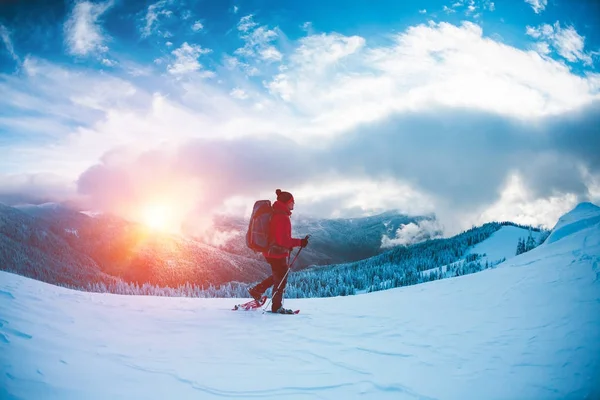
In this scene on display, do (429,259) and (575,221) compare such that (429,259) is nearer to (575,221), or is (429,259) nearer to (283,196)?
(575,221)

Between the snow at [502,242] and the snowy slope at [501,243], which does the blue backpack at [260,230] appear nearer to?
the snowy slope at [501,243]

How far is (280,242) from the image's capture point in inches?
330

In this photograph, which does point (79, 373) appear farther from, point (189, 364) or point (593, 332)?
point (593, 332)

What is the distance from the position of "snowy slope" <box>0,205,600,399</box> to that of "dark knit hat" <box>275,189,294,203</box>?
3.18 meters

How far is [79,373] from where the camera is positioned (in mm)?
3352

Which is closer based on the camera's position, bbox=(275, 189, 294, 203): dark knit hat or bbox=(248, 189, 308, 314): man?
bbox=(248, 189, 308, 314): man

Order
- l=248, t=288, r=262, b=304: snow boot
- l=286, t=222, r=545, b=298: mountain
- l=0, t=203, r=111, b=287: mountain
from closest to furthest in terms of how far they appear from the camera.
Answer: l=248, t=288, r=262, b=304: snow boot < l=286, t=222, r=545, b=298: mountain < l=0, t=203, r=111, b=287: mountain

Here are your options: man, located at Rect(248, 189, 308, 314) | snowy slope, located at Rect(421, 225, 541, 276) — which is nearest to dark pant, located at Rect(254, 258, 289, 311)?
man, located at Rect(248, 189, 308, 314)

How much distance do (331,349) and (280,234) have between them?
3718 millimetres

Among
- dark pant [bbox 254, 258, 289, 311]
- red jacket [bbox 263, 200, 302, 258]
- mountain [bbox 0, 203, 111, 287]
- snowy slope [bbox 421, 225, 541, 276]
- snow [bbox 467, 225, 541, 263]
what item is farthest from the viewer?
mountain [bbox 0, 203, 111, 287]

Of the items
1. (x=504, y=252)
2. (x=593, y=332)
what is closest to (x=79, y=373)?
(x=593, y=332)

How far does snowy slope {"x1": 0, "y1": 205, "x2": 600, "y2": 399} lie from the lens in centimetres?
332

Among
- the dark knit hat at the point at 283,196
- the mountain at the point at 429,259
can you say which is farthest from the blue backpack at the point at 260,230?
the mountain at the point at 429,259

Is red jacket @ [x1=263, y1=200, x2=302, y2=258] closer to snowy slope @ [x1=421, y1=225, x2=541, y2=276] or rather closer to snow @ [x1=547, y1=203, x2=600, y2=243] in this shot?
snow @ [x1=547, y1=203, x2=600, y2=243]
